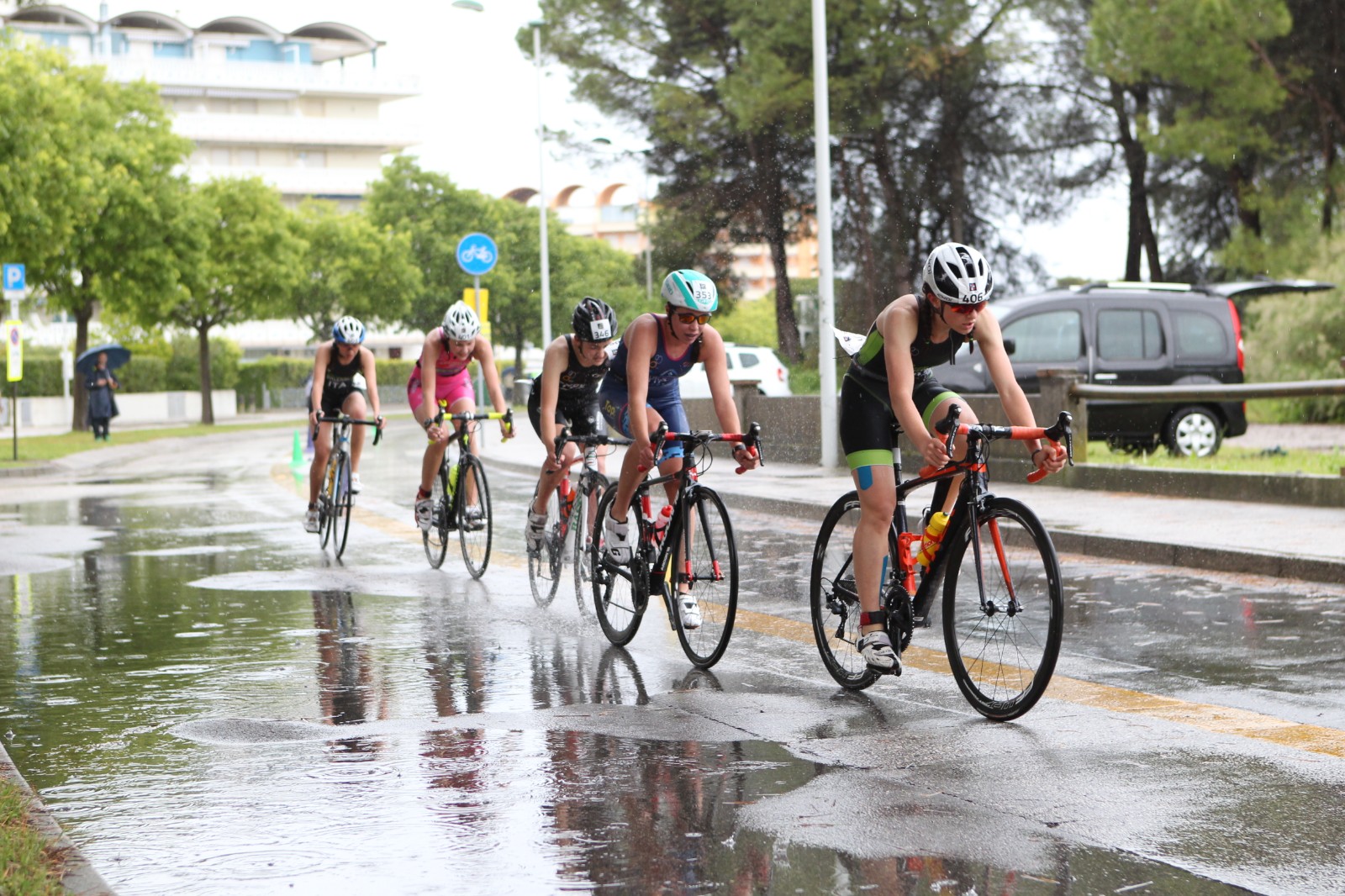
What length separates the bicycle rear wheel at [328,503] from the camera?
1270cm

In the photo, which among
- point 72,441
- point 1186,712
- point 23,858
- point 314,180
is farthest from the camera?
point 314,180

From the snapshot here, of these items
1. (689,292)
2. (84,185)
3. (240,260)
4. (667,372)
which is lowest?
(667,372)

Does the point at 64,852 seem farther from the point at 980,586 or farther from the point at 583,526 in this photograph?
the point at 583,526

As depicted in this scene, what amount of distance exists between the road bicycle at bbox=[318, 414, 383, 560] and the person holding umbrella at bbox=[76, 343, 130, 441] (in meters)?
25.5

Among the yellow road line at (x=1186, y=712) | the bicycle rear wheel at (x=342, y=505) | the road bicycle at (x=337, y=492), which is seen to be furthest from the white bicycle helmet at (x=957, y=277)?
the bicycle rear wheel at (x=342, y=505)

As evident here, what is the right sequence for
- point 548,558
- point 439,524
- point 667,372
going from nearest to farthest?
point 667,372
point 548,558
point 439,524

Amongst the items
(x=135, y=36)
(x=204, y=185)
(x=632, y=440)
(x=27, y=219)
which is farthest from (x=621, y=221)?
(x=632, y=440)

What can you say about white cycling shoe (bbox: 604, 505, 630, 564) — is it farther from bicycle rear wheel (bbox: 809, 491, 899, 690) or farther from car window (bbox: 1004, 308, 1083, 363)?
car window (bbox: 1004, 308, 1083, 363)

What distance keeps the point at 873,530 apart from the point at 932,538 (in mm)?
255

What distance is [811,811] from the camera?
5.01 metres

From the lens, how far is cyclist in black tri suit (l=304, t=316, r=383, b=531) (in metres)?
12.4

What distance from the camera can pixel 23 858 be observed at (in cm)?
437

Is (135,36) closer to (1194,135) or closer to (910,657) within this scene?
(1194,135)

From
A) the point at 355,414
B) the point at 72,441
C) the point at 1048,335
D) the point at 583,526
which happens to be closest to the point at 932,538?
the point at 583,526
